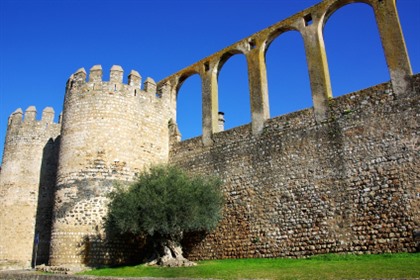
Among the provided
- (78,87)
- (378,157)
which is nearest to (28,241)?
(78,87)

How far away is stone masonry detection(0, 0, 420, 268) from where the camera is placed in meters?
10.9

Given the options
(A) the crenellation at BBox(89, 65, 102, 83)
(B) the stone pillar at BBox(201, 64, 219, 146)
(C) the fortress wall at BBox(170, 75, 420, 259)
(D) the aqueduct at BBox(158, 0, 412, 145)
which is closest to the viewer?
(C) the fortress wall at BBox(170, 75, 420, 259)

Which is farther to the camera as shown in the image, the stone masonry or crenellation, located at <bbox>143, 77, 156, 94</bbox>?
crenellation, located at <bbox>143, 77, 156, 94</bbox>

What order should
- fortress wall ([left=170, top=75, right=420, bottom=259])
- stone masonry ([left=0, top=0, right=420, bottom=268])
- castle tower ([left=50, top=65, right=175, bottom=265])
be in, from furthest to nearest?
castle tower ([left=50, top=65, right=175, bottom=265]) → stone masonry ([left=0, top=0, right=420, bottom=268]) → fortress wall ([left=170, top=75, right=420, bottom=259])

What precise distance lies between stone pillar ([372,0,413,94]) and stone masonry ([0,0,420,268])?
0.03 meters

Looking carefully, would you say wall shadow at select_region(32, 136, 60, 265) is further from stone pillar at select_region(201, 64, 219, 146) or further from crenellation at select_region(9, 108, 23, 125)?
stone pillar at select_region(201, 64, 219, 146)

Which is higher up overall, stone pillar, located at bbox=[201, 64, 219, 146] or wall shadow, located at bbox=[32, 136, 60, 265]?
stone pillar, located at bbox=[201, 64, 219, 146]

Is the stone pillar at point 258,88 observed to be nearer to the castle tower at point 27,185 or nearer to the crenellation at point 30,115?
the castle tower at point 27,185

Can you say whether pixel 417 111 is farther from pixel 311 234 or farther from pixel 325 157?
pixel 311 234

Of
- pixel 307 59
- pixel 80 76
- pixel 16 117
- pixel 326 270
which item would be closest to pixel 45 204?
pixel 16 117

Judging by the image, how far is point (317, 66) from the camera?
43.5 ft

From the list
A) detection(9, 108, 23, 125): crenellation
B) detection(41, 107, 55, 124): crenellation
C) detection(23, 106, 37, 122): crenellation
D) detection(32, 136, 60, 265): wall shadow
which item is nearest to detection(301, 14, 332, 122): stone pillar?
detection(32, 136, 60, 265): wall shadow

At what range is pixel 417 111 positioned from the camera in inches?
419

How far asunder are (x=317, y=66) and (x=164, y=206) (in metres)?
7.07
